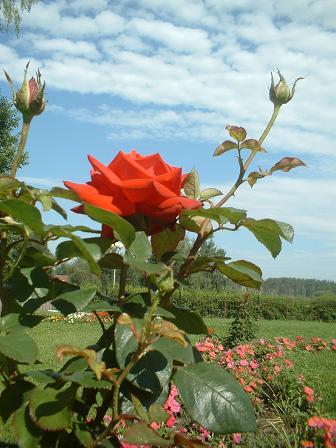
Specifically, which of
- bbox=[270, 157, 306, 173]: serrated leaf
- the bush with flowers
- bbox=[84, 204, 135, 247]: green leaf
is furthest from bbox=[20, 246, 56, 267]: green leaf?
bbox=[270, 157, 306, 173]: serrated leaf

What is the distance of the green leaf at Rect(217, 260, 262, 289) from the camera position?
0.58 metres

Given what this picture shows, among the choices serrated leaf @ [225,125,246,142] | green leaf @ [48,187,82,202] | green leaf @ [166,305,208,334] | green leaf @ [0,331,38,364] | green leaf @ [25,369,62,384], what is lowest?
green leaf @ [25,369,62,384]

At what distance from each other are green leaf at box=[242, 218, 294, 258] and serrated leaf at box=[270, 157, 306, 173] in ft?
0.40

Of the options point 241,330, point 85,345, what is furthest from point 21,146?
point 85,345

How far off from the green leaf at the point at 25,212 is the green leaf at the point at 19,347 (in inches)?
4.1

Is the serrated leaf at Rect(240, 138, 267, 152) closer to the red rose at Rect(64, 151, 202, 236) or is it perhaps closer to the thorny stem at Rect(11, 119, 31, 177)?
the red rose at Rect(64, 151, 202, 236)

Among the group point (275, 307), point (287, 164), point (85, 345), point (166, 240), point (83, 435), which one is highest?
point (287, 164)

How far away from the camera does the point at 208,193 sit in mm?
672

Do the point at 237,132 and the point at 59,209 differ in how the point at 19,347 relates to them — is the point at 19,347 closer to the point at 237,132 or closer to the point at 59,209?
the point at 59,209

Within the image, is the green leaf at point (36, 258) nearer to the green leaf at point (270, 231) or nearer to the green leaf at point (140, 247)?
the green leaf at point (140, 247)

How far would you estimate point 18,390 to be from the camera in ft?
1.72

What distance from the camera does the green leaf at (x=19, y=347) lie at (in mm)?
457

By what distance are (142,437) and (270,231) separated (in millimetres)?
269

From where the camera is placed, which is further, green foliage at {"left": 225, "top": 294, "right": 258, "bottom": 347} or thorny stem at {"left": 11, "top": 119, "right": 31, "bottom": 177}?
green foliage at {"left": 225, "top": 294, "right": 258, "bottom": 347}
